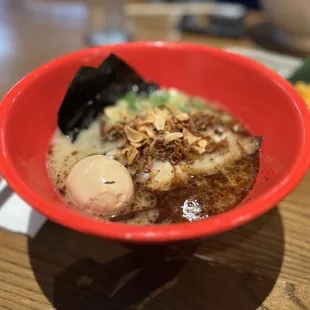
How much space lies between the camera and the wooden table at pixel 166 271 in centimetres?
86

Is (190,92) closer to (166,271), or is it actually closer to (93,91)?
(93,91)

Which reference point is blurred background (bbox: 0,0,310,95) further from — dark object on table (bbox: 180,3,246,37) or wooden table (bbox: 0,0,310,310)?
wooden table (bbox: 0,0,310,310)

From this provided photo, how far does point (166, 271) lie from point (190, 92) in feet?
1.86

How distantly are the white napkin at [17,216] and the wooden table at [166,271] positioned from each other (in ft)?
0.06

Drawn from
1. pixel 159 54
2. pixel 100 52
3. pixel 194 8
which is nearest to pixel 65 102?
pixel 100 52

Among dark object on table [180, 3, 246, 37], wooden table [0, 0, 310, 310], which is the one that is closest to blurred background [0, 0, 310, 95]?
dark object on table [180, 3, 246, 37]

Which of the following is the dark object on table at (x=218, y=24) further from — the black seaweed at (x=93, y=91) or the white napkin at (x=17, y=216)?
the white napkin at (x=17, y=216)

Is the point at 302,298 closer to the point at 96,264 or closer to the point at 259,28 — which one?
the point at 96,264

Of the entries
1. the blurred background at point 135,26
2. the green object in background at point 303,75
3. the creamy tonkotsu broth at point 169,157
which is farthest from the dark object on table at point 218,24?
the creamy tonkotsu broth at point 169,157

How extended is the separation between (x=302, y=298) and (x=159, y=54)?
28.8 inches

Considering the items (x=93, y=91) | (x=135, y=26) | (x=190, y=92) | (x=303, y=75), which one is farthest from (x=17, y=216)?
(x=135, y=26)

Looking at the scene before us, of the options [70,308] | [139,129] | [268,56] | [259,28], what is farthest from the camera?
[259,28]

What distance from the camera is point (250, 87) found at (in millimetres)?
1145

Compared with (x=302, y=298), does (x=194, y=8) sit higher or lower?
higher
